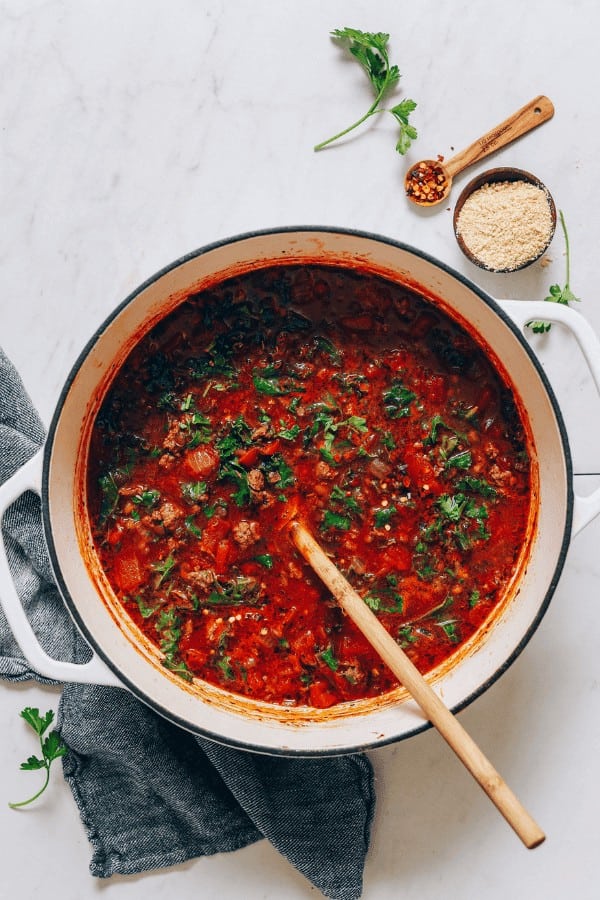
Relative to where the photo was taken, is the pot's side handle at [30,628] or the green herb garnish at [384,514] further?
the green herb garnish at [384,514]

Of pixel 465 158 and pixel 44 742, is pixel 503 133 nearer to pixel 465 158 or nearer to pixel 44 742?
pixel 465 158

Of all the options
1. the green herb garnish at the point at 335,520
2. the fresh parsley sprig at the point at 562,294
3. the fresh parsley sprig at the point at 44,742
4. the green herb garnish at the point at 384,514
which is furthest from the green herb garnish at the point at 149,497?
the fresh parsley sprig at the point at 562,294

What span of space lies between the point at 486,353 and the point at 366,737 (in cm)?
160

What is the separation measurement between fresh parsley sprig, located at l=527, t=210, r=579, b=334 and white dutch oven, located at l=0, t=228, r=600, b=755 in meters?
0.29

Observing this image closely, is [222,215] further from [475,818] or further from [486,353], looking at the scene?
[475,818]

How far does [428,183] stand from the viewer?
140 inches

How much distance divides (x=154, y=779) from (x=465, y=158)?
2.92 meters

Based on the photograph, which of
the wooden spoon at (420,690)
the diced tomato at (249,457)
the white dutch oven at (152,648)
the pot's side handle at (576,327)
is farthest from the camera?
the diced tomato at (249,457)

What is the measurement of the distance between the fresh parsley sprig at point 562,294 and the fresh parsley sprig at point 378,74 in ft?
2.41

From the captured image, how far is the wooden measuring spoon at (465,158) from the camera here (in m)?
3.54

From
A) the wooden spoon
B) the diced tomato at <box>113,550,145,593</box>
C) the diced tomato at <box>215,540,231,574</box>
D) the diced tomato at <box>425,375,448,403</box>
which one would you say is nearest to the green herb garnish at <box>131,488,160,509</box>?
the diced tomato at <box>113,550,145,593</box>

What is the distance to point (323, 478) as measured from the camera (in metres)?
3.42

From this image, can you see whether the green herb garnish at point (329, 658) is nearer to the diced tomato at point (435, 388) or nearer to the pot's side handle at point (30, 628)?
the pot's side handle at point (30, 628)

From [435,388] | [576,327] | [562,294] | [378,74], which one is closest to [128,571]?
[435,388]
